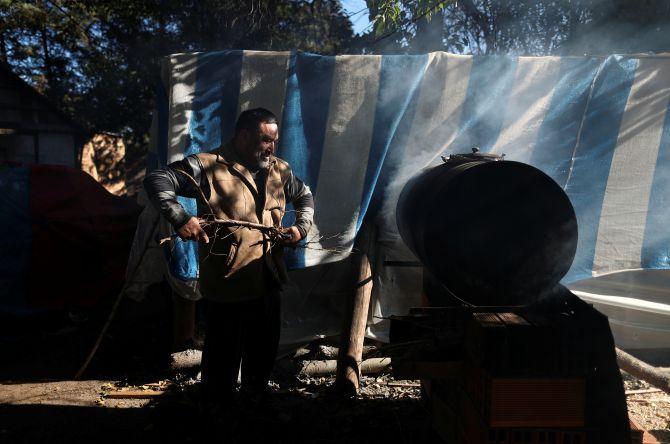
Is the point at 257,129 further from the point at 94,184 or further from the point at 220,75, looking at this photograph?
the point at 94,184

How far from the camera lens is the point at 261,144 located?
3727 mm

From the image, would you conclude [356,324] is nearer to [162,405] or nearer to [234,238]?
[234,238]

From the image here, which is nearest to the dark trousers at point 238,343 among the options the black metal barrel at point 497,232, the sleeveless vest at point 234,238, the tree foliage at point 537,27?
the sleeveless vest at point 234,238

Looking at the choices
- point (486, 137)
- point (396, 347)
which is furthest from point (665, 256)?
point (396, 347)

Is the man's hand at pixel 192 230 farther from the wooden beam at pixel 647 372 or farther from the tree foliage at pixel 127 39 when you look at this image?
the tree foliage at pixel 127 39

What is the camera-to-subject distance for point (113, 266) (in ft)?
21.6

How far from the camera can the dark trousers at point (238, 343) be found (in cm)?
376

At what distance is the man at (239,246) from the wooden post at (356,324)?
78 centimetres

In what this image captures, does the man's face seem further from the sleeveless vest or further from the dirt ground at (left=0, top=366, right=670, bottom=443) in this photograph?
the dirt ground at (left=0, top=366, right=670, bottom=443)

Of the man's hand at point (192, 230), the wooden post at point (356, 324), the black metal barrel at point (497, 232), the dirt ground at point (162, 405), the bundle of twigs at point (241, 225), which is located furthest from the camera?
the wooden post at point (356, 324)

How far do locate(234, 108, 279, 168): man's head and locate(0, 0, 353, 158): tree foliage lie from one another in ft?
23.3

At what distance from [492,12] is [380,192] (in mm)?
5449

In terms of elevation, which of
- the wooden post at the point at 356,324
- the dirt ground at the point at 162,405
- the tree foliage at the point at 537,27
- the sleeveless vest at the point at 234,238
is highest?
the tree foliage at the point at 537,27

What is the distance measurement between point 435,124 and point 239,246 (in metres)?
1.95
